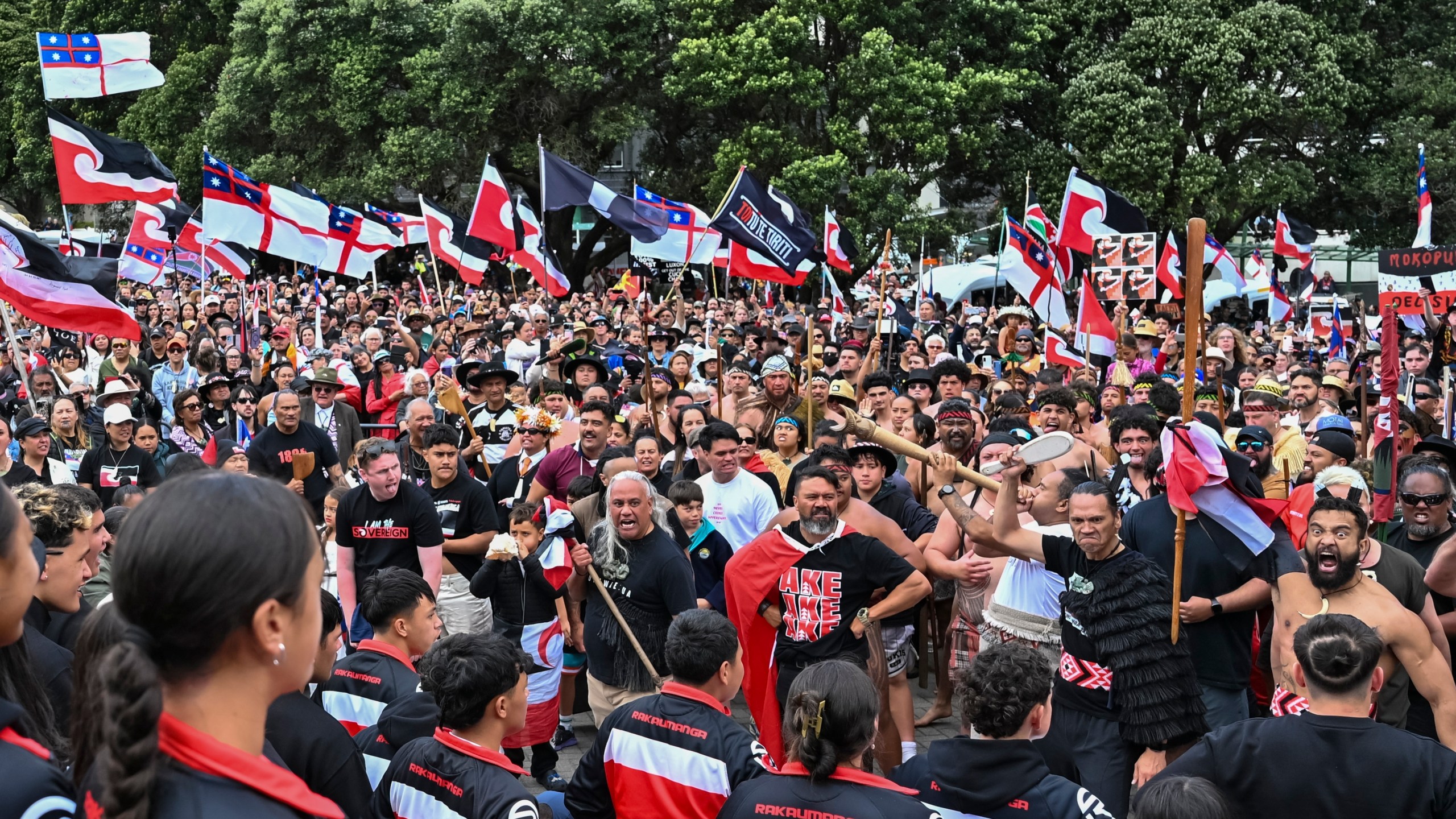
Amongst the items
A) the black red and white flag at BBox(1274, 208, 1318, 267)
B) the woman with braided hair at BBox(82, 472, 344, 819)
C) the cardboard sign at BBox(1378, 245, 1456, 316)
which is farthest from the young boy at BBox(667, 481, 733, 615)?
the black red and white flag at BBox(1274, 208, 1318, 267)

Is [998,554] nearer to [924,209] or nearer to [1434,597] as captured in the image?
[1434,597]

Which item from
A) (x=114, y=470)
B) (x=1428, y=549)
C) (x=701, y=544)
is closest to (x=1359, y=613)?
(x=1428, y=549)

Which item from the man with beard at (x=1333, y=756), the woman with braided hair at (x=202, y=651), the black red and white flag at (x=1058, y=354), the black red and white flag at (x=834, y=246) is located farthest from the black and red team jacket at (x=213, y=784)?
the black red and white flag at (x=834, y=246)

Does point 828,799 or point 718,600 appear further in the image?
point 718,600

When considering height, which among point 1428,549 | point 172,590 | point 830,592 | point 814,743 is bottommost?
point 830,592

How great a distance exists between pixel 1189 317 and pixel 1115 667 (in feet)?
4.87

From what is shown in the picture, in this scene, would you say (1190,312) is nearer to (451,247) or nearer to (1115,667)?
(1115,667)

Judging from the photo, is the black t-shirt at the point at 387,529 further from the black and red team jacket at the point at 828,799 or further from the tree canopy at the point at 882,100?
the tree canopy at the point at 882,100

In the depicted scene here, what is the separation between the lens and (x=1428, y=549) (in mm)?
6297

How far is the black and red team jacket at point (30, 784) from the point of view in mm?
2074

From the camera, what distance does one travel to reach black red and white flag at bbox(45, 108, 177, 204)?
13.1 meters

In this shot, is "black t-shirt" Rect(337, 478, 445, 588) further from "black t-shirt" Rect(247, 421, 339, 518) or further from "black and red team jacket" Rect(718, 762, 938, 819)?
"black and red team jacket" Rect(718, 762, 938, 819)

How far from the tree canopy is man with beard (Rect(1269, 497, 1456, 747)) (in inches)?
962

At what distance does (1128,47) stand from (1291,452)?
77.3 ft
